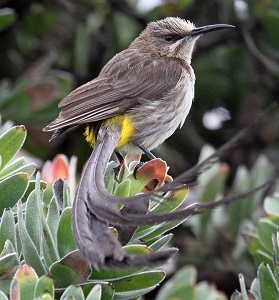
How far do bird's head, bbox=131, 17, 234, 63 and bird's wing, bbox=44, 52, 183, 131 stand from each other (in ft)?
0.47

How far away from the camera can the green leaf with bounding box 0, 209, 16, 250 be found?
2412 millimetres

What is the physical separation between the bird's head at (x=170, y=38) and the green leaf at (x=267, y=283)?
8.38ft

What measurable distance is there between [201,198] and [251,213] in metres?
0.32

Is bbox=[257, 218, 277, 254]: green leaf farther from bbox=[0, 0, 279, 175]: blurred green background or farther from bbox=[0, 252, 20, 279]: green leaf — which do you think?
bbox=[0, 0, 279, 175]: blurred green background

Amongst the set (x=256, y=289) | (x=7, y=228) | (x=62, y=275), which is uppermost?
(x=7, y=228)

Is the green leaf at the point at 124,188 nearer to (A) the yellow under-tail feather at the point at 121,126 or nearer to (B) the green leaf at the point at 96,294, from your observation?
(B) the green leaf at the point at 96,294

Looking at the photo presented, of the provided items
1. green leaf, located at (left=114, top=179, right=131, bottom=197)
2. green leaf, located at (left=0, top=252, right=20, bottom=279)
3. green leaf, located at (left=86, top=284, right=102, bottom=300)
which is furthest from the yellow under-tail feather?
green leaf, located at (left=86, top=284, right=102, bottom=300)

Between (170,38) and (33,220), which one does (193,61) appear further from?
(33,220)

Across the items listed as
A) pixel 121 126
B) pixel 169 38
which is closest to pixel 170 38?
pixel 169 38

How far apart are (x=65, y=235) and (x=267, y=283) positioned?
75cm

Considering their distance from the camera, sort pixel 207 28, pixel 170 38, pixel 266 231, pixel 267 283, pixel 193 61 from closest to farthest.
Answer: pixel 267 283 < pixel 266 231 < pixel 207 28 < pixel 170 38 < pixel 193 61

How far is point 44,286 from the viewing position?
210 cm

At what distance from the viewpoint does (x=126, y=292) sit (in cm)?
244

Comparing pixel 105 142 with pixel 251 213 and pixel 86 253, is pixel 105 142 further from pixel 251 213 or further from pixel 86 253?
pixel 86 253
